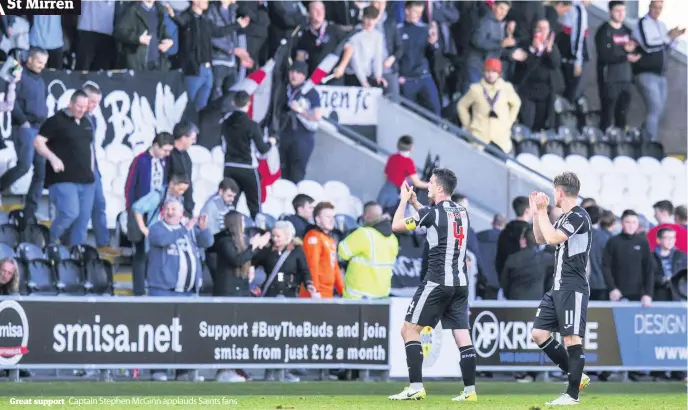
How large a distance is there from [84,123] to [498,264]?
536 centimetres

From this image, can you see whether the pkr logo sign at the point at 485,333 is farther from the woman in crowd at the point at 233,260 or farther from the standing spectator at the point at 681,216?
the standing spectator at the point at 681,216

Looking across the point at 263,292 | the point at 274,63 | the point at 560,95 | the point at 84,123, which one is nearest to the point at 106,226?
the point at 84,123

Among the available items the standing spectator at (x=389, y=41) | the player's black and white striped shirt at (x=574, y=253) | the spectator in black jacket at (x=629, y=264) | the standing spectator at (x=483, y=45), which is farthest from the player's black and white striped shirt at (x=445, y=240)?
the standing spectator at (x=483, y=45)

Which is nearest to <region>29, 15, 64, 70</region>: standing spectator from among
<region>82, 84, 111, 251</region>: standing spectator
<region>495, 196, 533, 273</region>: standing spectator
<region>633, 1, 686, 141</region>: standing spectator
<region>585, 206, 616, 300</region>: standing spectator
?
<region>82, 84, 111, 251</region>: standing spectator

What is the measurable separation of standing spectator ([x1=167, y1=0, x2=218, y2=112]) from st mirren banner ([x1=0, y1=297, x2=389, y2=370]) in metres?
4.87

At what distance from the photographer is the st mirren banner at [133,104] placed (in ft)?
64.1

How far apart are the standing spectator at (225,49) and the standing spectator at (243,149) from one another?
1630 millimetres

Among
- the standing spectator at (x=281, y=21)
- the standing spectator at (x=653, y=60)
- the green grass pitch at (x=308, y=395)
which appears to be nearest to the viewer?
the green grass pitch at (x=308, y=395)

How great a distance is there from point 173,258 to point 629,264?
587cm

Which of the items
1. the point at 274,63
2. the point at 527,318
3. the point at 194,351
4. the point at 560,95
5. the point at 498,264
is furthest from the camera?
the point at 560,95

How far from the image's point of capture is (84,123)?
17797 millimetres

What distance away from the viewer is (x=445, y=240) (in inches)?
538

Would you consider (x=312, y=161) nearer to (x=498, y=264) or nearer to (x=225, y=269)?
(x=498, y=264)

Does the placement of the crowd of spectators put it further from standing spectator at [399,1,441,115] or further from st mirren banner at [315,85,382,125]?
st mirren banner at [315,85,382,125]
